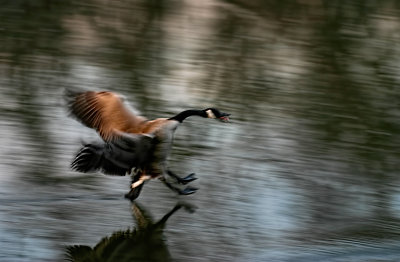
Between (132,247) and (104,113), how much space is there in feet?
3.27

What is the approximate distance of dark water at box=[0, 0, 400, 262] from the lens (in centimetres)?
564

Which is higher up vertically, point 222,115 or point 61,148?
point 222,115

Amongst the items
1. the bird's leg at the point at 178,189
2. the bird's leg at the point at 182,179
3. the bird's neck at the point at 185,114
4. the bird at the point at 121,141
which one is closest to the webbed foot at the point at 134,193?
the bird at the point at 121,141

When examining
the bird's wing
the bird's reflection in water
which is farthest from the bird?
the bird's reflection in water

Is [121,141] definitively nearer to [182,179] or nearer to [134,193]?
[134,193]

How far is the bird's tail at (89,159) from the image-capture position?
5941 millimetres

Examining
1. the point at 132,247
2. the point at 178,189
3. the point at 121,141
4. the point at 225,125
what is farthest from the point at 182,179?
the point at 225,125

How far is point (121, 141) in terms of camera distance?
5.85 m

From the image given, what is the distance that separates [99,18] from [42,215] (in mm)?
4933

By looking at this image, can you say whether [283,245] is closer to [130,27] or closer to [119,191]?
[119,191]

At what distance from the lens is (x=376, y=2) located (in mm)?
11656

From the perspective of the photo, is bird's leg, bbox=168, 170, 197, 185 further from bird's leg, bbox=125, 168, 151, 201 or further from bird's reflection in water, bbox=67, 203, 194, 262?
bird's reflection in water, bbox=67, 203, 194, 262

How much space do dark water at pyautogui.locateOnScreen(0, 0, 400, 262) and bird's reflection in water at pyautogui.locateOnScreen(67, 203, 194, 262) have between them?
2.3 inches

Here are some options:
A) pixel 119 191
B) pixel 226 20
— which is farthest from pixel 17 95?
pixel 226 20
